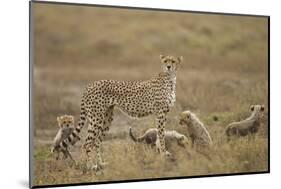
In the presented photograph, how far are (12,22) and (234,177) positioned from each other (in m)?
2.15

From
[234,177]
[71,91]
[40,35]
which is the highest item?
[40,35]

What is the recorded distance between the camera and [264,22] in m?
4.83

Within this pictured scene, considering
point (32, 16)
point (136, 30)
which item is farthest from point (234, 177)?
point (32, 16)

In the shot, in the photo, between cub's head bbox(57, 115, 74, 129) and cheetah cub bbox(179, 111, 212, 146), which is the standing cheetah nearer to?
cub's head bbox(57, 115, 74, 129)

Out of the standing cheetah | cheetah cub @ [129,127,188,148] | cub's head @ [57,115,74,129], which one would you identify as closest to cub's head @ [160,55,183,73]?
the standing cheetah

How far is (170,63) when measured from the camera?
4469mm

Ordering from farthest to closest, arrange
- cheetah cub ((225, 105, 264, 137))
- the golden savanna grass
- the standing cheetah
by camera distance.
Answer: cheetah cub ((225, 105, 264, 137)) → the standing cheetah → the golden savanna grass

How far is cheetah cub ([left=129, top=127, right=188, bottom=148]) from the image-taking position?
4363mm

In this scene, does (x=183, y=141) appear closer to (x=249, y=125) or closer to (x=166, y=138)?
(x=166, y=138)

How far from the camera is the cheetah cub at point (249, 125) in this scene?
183 inches

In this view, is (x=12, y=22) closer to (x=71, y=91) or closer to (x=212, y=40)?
(x=71, y=91)

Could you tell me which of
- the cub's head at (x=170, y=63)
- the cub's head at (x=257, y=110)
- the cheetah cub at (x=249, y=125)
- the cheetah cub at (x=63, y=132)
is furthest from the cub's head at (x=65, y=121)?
the cub's head at (x=257, y=110)

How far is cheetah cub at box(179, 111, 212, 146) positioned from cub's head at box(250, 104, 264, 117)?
0.46 m

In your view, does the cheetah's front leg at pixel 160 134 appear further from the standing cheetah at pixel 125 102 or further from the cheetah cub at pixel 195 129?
the cheetah cub at pixel 195 129
